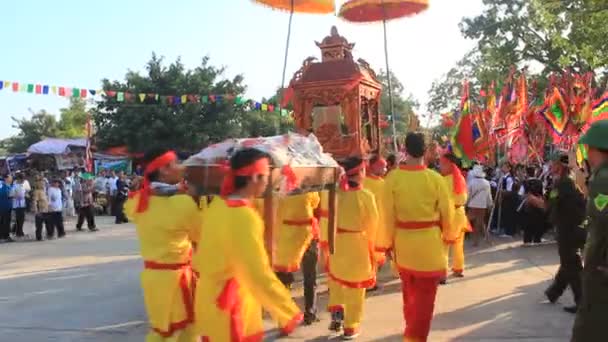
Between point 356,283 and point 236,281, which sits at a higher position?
point 236,281

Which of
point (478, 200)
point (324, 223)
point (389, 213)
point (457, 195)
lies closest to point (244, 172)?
point (389, 213)

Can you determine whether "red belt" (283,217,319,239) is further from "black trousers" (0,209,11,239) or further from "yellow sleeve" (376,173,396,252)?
"black trousers" (0,209,11,239)

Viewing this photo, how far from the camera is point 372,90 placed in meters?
8.79

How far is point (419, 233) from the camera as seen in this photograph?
16.3ft

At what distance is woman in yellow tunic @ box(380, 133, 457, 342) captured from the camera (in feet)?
16.1

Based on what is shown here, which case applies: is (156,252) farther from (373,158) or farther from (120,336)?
(373,158)

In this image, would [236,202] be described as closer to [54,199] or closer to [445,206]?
[445,206]

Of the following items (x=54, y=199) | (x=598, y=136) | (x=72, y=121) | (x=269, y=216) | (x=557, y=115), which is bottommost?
(x=54, y=199)

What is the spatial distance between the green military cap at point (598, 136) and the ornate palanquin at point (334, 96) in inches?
193

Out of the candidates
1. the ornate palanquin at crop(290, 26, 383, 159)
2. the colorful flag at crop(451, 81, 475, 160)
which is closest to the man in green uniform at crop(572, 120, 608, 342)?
the ornate palanquin at crop(290, 26, 383, 159)

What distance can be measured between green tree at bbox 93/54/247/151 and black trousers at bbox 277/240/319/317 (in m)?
20.7

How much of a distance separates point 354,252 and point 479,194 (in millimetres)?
6538

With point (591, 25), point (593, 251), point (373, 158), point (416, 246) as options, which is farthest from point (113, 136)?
point (593, 251)

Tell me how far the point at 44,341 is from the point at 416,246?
12.7ft
